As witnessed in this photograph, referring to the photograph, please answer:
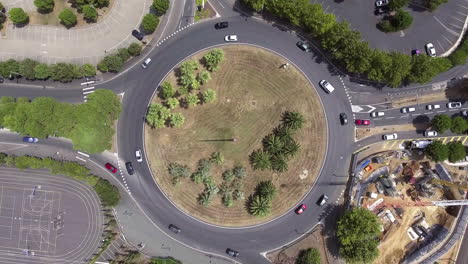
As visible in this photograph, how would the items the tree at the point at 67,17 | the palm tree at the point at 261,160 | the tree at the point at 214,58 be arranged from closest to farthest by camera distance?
Result: the tree at the point at 214,58
the palm tree at the point at 261,160
the tree at the point at 67,17

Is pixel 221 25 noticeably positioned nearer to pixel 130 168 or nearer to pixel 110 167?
pixel 130 168

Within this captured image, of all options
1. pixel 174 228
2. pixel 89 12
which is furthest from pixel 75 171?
pixel 89 12

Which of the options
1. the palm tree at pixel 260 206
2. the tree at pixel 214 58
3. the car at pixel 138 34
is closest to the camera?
the palm tree at pixel 260 206

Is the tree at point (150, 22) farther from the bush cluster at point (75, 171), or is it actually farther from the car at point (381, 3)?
the car at point (381, 3)

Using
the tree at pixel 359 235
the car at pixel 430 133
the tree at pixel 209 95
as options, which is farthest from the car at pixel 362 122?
the tree at pixel 209 95

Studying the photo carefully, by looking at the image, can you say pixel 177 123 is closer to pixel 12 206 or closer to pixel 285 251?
pixel 285 251

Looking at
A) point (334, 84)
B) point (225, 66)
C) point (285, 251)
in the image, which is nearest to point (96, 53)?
point (225, 66)

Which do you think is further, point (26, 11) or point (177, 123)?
point (26, 11)
